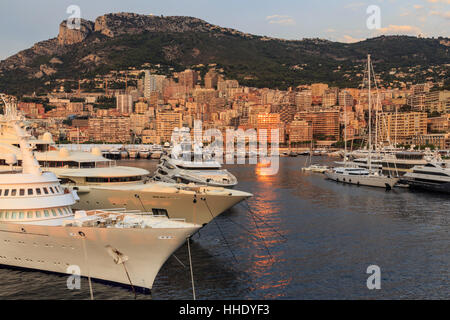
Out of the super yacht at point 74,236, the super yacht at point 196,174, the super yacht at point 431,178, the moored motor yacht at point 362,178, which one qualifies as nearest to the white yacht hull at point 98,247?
the super yacht at point 74,236

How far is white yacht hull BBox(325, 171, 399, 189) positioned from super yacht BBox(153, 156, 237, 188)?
22540mm

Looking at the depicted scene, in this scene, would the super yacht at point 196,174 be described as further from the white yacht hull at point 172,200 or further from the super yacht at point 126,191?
the white yacht hull at point 172,200

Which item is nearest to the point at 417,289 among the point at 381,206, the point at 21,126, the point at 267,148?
the point at 21,126

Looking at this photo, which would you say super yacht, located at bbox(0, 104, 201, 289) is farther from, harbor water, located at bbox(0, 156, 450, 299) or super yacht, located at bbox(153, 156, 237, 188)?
super yacht, located at bbox(153, 156, 237, 188)

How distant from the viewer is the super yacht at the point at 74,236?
18.0 m

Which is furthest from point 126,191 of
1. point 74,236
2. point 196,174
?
point 196,174

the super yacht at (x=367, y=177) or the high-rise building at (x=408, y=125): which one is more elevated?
the high-rise building at (x=408, y=125)

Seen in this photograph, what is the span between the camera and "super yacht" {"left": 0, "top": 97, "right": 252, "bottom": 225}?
2641cm

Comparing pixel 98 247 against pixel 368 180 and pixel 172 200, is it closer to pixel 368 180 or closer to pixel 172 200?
pixel 172 200

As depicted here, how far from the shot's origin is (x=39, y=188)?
812 inches

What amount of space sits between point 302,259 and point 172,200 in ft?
26.9

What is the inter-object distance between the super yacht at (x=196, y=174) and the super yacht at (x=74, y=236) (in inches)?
801

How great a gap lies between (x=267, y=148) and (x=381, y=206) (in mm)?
141125
